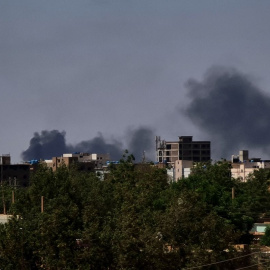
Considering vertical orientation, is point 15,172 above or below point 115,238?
above

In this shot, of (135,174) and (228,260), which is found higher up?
(135,174)

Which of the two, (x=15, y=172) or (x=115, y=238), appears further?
(x=15, y=172)

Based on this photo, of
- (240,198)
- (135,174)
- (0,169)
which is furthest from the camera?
(0,169)

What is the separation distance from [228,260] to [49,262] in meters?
11.0

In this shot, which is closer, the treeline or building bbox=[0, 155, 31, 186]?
the treeline

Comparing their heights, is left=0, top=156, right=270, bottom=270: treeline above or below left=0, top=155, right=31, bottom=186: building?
below

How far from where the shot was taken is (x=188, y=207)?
188 feet

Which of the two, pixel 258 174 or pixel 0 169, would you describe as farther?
pixel 0 169

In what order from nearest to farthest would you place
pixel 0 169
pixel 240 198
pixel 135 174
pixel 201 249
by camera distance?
pixel 201 249
pixel 240 198
pixel 135 174
pixel 0 169

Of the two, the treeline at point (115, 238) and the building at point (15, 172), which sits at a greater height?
the building at point (15, 172)

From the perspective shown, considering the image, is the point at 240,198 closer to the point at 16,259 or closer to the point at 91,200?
the point at 91,200

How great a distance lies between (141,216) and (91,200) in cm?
906

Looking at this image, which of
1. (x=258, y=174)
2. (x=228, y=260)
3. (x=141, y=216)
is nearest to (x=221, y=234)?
(x=228, y=260)

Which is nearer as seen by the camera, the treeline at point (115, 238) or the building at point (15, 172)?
the treeline at point (115, 238)
